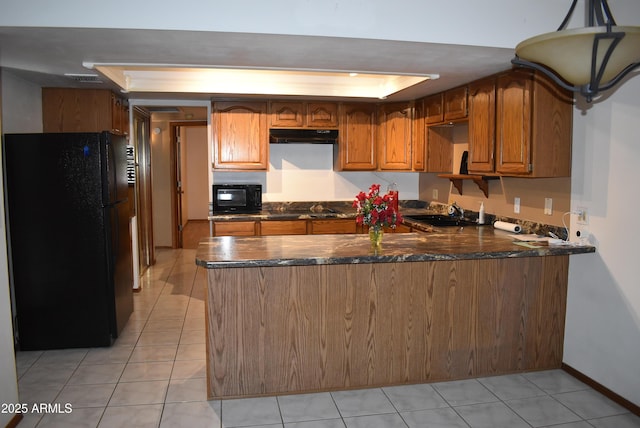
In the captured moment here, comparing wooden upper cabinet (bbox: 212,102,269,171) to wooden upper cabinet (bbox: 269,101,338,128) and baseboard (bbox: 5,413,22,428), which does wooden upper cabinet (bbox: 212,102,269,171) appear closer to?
wooden upper cabinet (bbox: 269,101,338,128)

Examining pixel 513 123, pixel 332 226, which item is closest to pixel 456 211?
pixel 332 226

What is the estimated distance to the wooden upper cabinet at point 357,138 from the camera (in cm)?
562

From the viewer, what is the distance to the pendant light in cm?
151

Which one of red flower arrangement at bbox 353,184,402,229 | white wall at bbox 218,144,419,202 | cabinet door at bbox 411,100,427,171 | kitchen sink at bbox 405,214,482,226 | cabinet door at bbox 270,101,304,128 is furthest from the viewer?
white wall at bbox 218,144,419,202

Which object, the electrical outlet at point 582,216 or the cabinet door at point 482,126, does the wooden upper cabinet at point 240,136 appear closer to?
the cabinet door at point 482,126

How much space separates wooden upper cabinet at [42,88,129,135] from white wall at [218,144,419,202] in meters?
1.39

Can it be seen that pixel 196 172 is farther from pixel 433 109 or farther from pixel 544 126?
pixel 544 126

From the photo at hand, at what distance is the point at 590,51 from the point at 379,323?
2.14 metres

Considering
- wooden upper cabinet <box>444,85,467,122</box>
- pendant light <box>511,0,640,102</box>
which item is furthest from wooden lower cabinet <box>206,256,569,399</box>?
pendant light <box>511,0,640,102</box>

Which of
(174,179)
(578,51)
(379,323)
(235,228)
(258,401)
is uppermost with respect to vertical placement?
(578,51)

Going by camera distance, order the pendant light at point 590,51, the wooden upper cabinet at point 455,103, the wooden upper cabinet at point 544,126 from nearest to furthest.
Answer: the pendant light at point 590,51 < the wooden upper cabinet at point 544,126 < the wooden upper cabinet at point 455,103

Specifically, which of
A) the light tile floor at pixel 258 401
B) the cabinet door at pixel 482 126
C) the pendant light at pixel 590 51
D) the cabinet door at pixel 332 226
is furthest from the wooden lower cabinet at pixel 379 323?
the cabinet door at pixel 332 226

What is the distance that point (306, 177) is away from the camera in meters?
6.05

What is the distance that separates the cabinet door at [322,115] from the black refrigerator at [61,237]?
7.23 ft
